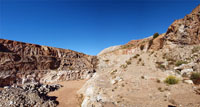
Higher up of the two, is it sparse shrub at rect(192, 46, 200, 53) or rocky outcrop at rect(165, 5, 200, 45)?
rocky outcrop at rect(165, 5, 200, 45)

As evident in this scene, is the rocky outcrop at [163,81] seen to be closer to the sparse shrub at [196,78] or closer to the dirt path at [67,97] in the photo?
the sparse shrub at [196,78]

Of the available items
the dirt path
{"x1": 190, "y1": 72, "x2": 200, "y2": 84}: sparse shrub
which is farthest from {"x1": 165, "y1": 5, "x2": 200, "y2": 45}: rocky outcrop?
the dirt path

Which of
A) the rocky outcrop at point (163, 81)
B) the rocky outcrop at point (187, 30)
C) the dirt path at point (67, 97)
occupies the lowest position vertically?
the dirt path at point (67, 97)

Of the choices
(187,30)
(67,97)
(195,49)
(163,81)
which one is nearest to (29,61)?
→ (67,97)

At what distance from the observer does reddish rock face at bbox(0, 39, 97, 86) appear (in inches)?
732

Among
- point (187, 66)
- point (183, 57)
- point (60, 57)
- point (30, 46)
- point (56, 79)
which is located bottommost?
point (56, 79)

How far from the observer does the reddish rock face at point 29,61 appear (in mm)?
18594

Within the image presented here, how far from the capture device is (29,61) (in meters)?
21.9

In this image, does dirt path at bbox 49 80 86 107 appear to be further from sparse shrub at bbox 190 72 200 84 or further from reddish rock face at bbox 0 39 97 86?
reddish rock face at bbox 0 39 97 86

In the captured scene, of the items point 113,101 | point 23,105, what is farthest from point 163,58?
point 23,105

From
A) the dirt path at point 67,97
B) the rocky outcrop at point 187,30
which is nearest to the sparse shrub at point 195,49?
the rocky outcrop at point 187,30

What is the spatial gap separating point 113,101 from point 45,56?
81.7 ft

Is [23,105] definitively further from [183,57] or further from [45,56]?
[45,56]

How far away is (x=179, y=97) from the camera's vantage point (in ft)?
17.5
